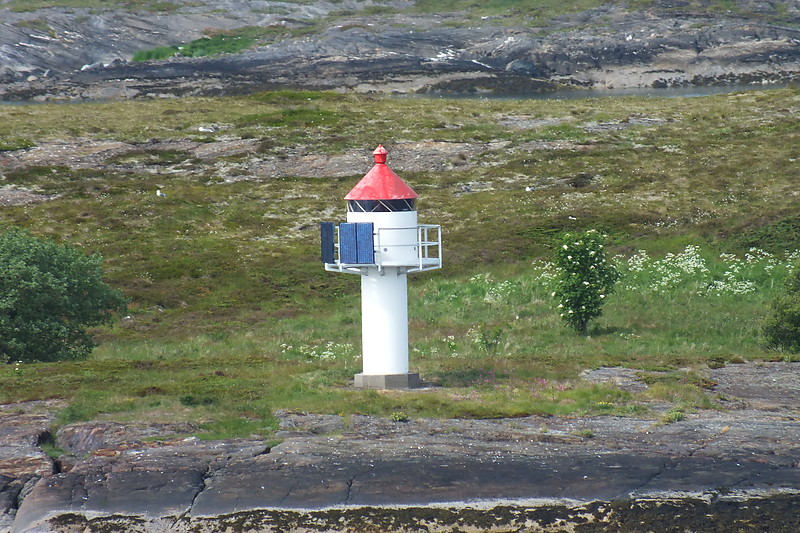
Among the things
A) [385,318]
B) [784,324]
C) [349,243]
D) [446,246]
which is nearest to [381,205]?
[349,243]

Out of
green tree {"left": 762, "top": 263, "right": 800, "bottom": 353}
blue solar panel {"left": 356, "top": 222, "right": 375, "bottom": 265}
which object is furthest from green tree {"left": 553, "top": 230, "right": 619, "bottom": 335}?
blue solar panel {"left": 356, "top": 222, "right": 375, "bottom": 265}

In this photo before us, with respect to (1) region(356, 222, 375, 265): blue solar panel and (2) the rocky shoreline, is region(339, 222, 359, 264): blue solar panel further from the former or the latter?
(2) the rocky shoreline

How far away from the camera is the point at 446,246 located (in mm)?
59250

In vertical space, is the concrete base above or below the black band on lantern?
below

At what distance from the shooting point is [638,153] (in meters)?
81.4

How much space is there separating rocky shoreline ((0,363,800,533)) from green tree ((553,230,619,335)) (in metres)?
17.2

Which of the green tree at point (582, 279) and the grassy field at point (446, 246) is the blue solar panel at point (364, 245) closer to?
the grassy field at point (446, 246)

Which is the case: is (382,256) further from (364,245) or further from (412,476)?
(412,476)

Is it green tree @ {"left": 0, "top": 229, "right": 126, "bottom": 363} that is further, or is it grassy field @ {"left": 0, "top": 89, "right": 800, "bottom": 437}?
green tree @ {"left": 0, "top": 229, "right": 126, "bottom": 363}

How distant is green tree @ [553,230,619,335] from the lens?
41.4m

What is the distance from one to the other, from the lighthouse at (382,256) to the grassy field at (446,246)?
140cm

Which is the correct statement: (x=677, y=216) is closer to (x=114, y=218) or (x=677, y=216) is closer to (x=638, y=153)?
(x=638, y=153)

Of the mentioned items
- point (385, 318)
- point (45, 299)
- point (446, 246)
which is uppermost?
point (385, 318)

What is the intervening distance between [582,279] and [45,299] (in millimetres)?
20755
